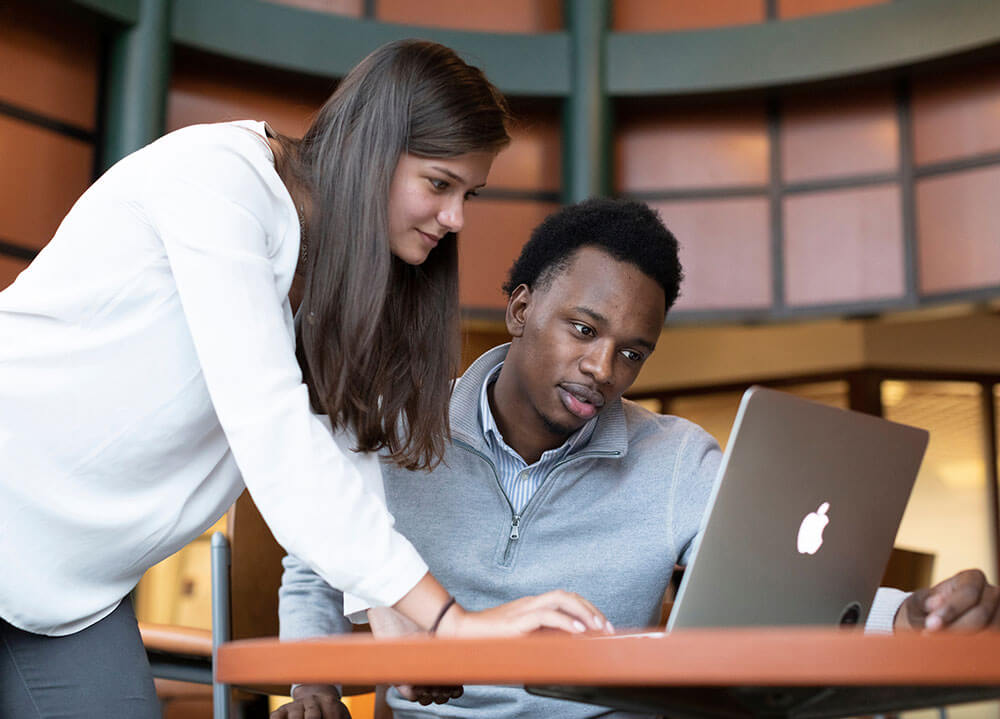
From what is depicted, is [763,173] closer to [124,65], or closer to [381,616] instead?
[124,65]

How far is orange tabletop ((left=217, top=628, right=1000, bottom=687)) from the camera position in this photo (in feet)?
2.38

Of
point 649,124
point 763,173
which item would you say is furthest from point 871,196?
point 649,124

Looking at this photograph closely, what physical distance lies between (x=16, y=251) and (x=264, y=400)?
5939 mm

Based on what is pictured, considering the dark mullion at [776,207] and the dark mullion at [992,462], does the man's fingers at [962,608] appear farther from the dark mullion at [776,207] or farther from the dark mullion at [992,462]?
the dark mullion at [992,462]

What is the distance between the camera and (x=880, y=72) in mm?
7336

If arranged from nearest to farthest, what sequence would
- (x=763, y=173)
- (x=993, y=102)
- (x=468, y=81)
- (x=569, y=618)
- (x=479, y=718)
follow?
(x=569, y=618) < (x=468, y=81) < (x=479, y=718) < (x=993, y=102) < (x=763, y=173)

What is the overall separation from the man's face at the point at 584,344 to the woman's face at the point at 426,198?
1.47 feet

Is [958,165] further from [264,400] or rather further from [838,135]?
[264,400]

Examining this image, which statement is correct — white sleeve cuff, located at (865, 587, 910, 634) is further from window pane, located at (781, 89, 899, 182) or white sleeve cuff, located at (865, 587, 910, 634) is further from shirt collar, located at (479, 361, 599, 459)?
window pane, located at (781, 89, 899, 182)

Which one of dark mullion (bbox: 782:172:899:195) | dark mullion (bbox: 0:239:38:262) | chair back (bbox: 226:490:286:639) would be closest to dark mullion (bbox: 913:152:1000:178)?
dark mullion (bbox: 782:172:899:195)

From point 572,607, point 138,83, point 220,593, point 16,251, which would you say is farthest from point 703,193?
point 572,607

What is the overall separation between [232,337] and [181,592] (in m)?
6.19

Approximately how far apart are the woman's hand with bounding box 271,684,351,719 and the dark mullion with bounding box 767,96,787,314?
6.49 meters

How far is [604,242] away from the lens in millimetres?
1939
